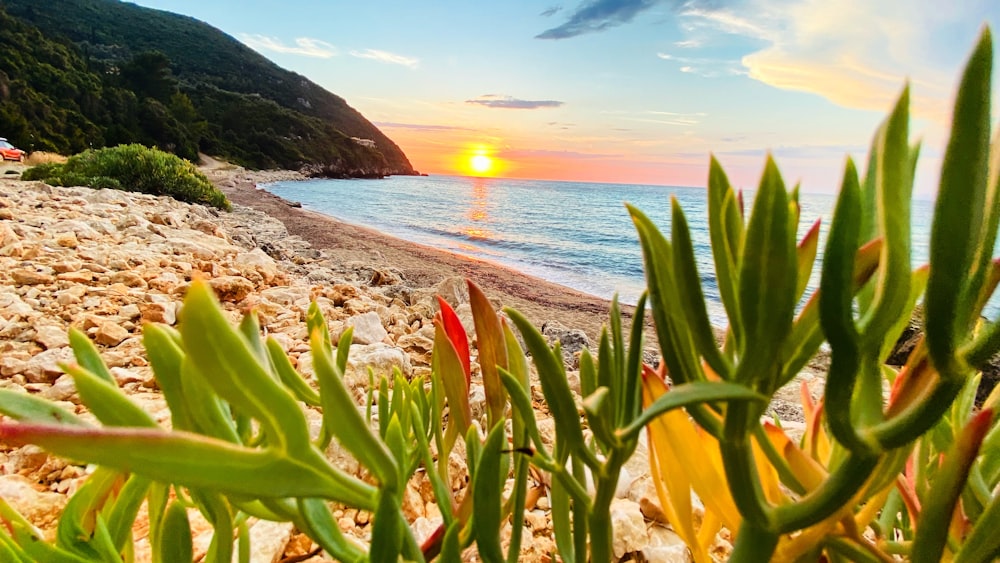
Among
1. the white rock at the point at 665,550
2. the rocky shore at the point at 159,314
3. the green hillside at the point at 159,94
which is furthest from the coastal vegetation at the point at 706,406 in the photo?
the green hillside at the point at 159,94

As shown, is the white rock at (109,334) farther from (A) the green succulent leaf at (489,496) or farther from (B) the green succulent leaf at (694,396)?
(B) the green succulent leaf at (694,396)

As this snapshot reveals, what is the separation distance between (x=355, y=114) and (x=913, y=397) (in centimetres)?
8655

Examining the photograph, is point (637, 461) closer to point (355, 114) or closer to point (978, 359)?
point (978, 359)

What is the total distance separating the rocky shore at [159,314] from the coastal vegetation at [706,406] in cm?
23

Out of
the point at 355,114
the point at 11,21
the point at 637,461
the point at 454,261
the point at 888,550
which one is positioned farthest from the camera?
the point at 355,114

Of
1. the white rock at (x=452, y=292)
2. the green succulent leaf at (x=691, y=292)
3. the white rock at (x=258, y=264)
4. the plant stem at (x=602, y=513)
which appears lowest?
the white rock at (x=452, y=292)

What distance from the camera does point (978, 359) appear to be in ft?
1.07

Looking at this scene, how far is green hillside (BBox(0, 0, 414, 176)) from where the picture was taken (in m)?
26.8

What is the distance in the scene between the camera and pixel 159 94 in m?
39.9

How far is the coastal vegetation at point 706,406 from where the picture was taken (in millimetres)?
323

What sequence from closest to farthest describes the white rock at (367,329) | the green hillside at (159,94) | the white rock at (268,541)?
the white rock at (268,541) < the white rock at (367,329) < the green hillside at (159,94)

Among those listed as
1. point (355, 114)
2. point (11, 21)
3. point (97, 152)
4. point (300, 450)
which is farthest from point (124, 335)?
point (355, 114)

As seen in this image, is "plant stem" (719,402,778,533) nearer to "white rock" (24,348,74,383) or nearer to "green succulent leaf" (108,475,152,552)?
"green succulent leaf" (108,475,152,552)

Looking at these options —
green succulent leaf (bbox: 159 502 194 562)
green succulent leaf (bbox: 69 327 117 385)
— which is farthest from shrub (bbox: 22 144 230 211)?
green succulent leaf (bbox: 159 502 194 562)
